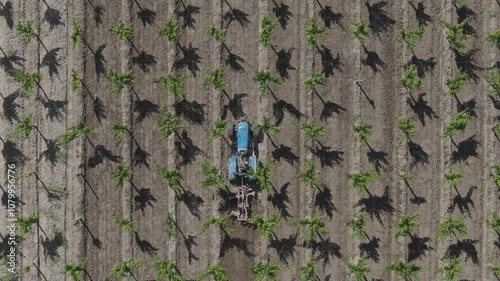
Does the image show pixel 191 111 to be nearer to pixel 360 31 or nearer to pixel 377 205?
pixel 360 31

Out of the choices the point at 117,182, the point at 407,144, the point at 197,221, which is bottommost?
the point at 197,221

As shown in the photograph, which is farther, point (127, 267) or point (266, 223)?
point (127, 267)

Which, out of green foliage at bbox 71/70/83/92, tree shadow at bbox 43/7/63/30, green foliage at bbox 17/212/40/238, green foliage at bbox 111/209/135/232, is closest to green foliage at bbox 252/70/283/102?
green foliage at bbox 71/70/83/92

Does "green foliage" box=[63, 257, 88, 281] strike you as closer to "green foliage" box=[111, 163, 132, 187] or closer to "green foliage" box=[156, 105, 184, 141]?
"green foliage" box=[111, 163, 132, 187]

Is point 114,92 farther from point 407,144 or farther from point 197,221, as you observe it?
point 407,144

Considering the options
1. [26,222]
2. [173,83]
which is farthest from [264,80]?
[26,222]

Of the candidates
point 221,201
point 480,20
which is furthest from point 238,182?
point 480,20
